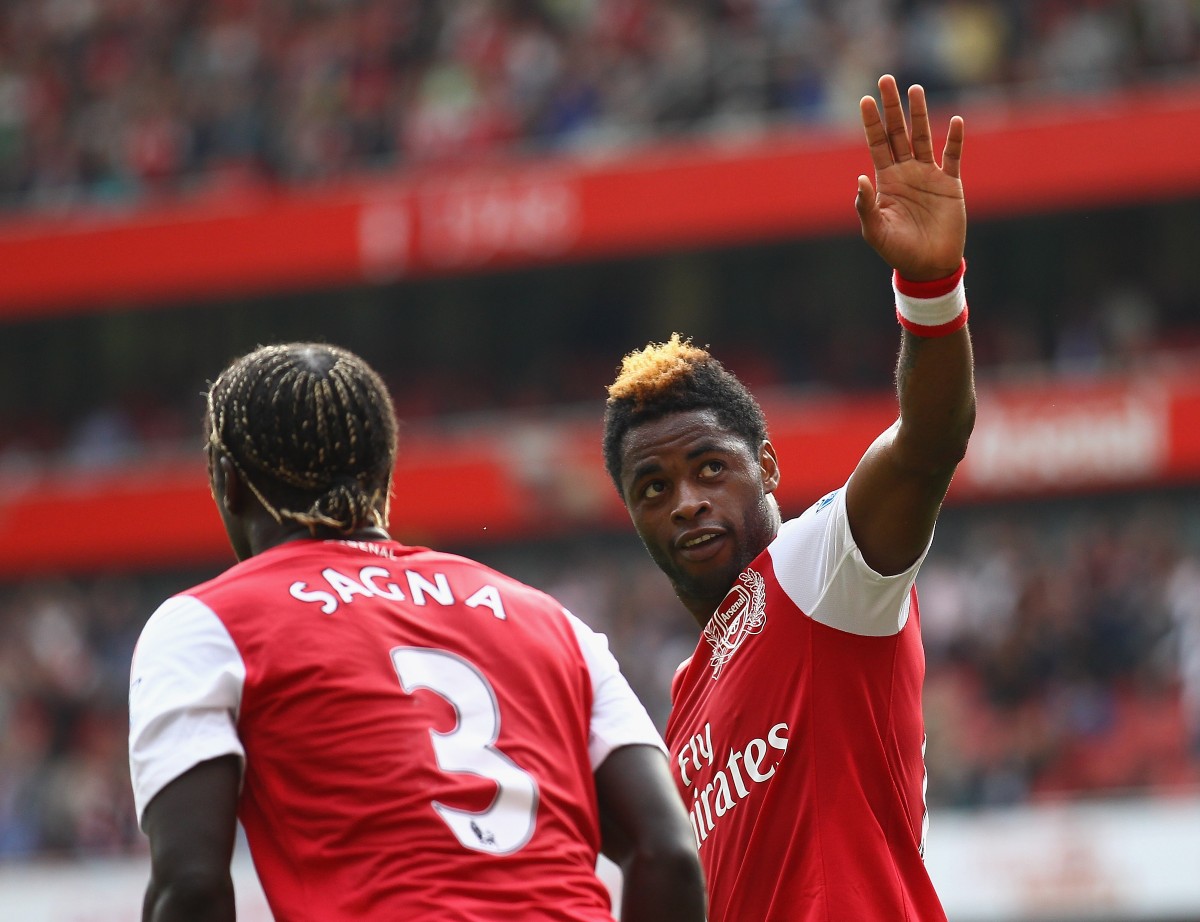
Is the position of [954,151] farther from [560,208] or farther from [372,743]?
[560,208]

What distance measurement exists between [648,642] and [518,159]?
641 centimetres

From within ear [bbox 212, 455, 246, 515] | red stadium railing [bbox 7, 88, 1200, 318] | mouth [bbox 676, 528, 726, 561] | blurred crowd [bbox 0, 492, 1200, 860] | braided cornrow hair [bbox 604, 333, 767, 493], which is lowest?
blurred crowd [bbox 0, 492, 1200, 860]

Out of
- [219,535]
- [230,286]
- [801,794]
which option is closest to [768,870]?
[801,794]

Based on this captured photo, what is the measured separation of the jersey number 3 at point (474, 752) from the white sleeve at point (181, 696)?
0.25 m

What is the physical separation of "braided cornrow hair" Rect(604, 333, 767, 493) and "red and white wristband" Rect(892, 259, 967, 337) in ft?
2.29

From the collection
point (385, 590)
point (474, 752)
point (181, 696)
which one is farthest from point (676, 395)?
point (181, 696)

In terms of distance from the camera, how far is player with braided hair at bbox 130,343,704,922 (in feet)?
8.50

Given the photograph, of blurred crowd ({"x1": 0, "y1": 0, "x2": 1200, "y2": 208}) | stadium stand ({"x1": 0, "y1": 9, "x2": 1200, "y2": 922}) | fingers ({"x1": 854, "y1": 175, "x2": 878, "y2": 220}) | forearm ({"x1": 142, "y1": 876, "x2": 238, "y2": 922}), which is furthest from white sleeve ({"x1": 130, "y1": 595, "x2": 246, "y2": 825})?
blurred crowd ({"x1": 0, "y1": 0, "x2": 1200, "y2": 208})

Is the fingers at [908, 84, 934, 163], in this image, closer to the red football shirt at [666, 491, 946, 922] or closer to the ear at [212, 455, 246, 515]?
the red football shirt at [666, 491, 946, 922]

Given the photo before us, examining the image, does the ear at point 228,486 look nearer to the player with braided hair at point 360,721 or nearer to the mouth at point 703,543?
the player with braided hair at point 360,721

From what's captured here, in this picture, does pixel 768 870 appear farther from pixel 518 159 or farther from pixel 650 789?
pixel 518 159

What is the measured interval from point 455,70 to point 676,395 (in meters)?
16.4

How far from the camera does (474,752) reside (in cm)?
270

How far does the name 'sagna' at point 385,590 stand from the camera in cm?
275
